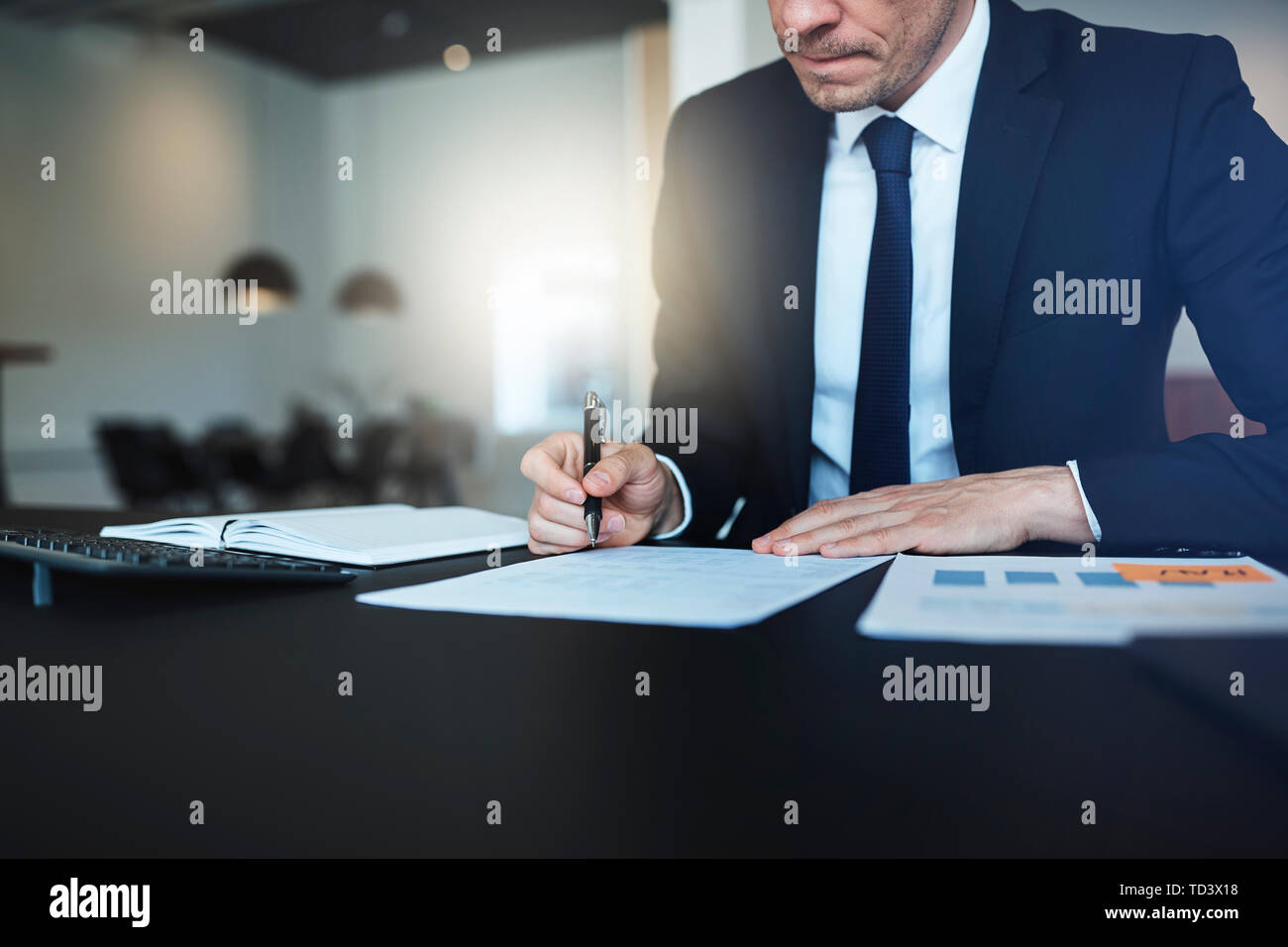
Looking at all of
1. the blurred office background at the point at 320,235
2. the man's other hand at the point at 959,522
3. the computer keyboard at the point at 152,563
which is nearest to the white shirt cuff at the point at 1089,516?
the man's other hand at the point at 959,522

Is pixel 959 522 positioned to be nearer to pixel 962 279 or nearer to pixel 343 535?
pixel 962 279

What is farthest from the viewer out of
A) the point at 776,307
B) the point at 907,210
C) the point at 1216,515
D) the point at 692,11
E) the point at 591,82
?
the point at 591,82

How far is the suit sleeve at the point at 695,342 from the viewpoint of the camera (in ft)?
→ 4.95

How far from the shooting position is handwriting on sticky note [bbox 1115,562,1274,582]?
28.2 inches

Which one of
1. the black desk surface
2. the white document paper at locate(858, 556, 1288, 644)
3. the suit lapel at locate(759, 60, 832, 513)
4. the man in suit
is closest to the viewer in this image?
the black desk surface

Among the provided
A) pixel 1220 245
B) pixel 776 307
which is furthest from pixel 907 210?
pixel 1220 245

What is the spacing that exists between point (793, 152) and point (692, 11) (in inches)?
71.3

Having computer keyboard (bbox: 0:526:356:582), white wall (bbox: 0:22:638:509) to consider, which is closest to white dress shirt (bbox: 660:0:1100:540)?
computer keyboard (bbox: 0:526:356:582)

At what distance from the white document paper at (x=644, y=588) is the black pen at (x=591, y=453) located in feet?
0.16

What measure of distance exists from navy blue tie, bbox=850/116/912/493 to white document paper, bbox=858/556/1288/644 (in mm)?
528

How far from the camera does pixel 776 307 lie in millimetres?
1509

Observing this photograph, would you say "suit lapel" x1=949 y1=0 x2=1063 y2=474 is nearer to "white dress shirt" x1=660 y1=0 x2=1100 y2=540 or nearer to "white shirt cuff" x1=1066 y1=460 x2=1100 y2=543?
"white dress shirt" x1=660 y1=0 x2=1100 y2=540

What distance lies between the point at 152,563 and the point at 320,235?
319 inches

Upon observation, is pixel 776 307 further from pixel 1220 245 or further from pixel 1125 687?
pixel 1125 687
